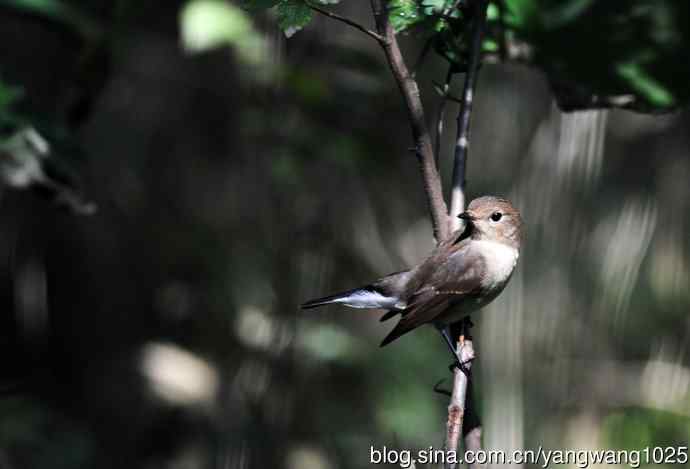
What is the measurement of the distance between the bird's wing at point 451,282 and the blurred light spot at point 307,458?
1860 mm

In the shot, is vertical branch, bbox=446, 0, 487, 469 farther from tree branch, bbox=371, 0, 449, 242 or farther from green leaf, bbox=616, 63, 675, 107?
green leaf, bbox=616, 63, 675, 107

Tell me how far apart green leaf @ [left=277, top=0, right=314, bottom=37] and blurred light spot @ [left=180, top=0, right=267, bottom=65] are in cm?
212

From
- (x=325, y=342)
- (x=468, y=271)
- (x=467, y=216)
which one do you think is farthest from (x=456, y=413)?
(x=325, y=342)

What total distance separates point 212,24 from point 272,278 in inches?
59.3

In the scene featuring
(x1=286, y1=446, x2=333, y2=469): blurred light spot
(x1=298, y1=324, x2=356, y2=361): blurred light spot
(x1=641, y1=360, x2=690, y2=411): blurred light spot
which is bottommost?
(x1=286, y1=446, x2=333, y2=469): blurred light spot

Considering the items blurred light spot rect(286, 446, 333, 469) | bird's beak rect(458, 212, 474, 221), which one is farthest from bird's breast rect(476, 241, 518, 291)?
blurred light spot rect(286, 446, 333, 469)

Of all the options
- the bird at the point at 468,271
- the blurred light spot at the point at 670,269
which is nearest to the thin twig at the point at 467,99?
the bird at the point at 468,271

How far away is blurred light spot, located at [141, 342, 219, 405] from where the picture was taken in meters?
4.73

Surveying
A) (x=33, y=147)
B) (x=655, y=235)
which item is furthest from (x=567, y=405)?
(x=33, y=147)

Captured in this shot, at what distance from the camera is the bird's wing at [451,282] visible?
292cm

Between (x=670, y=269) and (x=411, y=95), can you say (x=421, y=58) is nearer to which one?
(x=411, y=95)

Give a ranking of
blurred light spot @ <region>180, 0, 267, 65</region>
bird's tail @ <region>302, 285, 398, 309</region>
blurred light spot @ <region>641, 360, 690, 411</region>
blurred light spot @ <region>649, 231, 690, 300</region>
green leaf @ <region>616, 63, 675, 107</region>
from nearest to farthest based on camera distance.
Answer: green leaf @ <region>616, 63, 675, 107</region> < bird's tail @ <region>302, 285, 398, 309</region> < blurred light spot @ <region>180, 0, 267, 65</region> < blurred light spot @ <region>641, 360, 690, 411</region> < blurred light spot @ <region>649, 231, 690, 300</region>

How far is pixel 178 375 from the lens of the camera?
4.78 metres

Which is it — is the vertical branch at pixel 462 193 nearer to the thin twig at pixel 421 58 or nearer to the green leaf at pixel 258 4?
the thin twig at pixel 421 58
